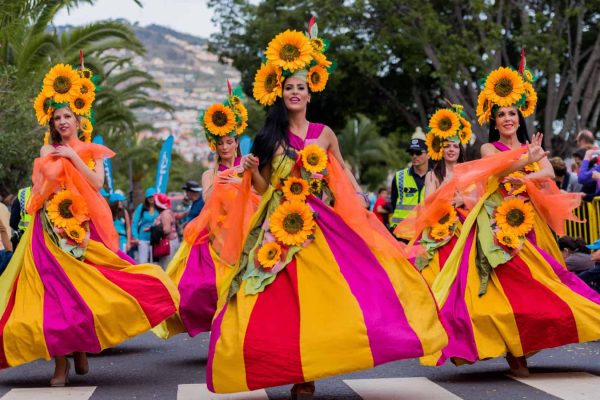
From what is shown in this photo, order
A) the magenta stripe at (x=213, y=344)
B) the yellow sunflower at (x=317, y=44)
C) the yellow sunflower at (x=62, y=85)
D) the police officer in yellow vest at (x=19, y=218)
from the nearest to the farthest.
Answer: the magenta stripe at (x=213, y=344), the yellow sunflower at (x=317, y=44), the yellow sunflower at (x=62, y=85), the police officer in yellow vest at (x=19, y=218)

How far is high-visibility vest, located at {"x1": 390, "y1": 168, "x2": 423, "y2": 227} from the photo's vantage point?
1249cm

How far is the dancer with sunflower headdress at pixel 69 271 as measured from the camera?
875 cm

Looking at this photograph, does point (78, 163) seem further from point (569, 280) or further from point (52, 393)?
point (569, 280)

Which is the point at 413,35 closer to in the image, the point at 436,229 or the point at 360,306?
the point at 436,229

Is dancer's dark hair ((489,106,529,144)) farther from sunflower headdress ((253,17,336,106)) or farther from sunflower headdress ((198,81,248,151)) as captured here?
sunflower headdress ((198,81,248,151))

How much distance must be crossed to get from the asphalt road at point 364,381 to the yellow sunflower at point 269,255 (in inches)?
42.6

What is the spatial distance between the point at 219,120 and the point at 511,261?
363 cm

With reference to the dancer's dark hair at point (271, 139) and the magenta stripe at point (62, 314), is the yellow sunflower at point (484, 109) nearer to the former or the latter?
the dancer's dark hair at point (271, 139)

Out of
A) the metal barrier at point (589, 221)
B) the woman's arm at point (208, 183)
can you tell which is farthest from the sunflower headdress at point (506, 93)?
the metal barrier at point (589, 221)

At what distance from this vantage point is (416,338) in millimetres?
7113

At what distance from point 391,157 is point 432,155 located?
2433 inches

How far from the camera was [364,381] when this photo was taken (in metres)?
8.76

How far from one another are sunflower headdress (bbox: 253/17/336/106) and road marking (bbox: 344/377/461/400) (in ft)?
6.95

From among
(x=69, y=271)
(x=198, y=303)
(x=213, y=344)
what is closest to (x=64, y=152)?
(x=69, y=271)
